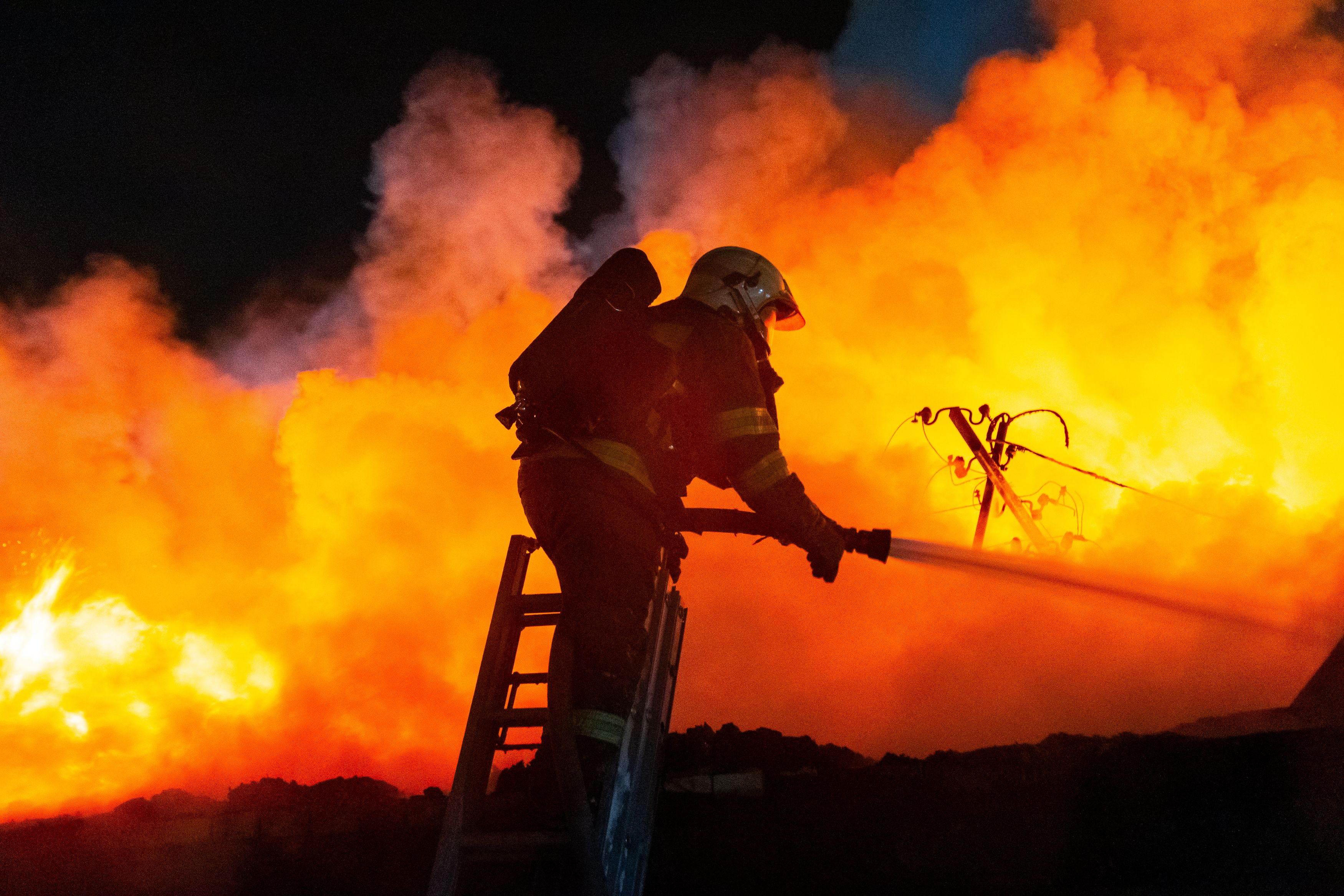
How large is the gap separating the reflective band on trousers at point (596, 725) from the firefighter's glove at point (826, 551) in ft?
4.12

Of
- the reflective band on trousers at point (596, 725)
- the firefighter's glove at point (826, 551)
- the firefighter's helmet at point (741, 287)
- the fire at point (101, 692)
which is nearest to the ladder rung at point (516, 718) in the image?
the reflective band on trousers at point (596, 725)

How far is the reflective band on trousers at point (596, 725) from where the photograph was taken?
3.11 metres

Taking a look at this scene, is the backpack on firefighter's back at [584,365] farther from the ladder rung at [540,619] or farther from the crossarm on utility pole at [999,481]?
the crossarm on utility pole at [999,481]

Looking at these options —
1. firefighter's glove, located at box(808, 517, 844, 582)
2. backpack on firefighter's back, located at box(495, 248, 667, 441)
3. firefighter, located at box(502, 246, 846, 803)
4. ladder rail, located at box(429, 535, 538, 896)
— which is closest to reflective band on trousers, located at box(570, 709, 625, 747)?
firefighter, located at box(502, 246, 846, 803)

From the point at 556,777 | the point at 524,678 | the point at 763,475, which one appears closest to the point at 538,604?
the point at 524,678

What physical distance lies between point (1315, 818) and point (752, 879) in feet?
8.86

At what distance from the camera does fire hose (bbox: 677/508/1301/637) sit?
4.14 m

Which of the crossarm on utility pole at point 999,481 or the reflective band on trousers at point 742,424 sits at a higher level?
the crossarm on utility pole at point 999,481

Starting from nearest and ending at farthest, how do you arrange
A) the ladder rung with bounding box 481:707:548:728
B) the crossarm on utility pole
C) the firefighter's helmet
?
the ladder rung with bounding box 481:707:548:728
the firefighter's helmet
the crossarm on utility pole

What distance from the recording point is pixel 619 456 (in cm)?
358

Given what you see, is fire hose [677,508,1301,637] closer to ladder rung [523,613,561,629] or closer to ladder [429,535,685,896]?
ladder [429,535,685,896]

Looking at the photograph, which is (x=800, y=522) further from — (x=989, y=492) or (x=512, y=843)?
(x=989, y=492)

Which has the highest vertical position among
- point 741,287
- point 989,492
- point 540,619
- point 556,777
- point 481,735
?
point 989,492

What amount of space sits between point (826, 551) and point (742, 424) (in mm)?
716
